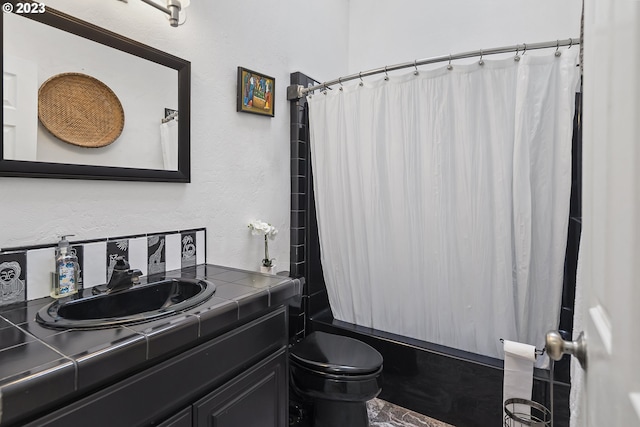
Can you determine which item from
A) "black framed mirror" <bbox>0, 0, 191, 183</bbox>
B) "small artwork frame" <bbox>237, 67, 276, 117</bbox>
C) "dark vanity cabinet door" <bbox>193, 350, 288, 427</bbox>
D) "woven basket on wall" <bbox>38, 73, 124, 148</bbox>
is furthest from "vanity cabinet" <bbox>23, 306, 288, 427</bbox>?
"small artwork frame" <bbox>237, 67, 276, 117</bbox>

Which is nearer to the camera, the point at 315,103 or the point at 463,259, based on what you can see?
the point at 463,259

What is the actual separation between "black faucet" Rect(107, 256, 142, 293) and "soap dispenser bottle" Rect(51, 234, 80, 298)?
112 mm

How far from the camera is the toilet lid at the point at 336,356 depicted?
1.48m

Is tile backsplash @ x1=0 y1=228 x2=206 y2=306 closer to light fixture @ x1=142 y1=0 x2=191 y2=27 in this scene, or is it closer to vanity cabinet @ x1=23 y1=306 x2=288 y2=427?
vanity cabinet @ x1=23 y1=306 x2=288 y2=427

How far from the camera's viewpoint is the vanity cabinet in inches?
30.1

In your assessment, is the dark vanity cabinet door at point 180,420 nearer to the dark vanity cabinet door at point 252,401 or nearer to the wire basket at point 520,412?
the dark vanity cabinet door at point 252,401

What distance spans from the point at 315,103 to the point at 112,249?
4.74 ft

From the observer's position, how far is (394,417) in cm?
189

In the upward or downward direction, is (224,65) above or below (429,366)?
above

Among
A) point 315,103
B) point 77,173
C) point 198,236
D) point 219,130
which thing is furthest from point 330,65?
point 77,173

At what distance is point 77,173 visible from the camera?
47.2 inches

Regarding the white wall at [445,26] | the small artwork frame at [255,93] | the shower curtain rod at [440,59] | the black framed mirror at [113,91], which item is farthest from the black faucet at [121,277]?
the white wall at [445,26]

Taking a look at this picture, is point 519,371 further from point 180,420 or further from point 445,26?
point 445,26

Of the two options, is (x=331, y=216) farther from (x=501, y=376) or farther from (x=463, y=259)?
(x=501, y=376)
